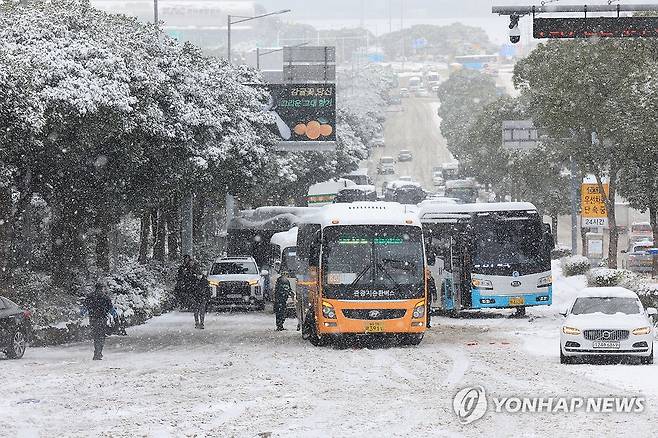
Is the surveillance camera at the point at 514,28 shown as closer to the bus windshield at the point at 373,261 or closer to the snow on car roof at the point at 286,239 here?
the bus windshield at the point at 373,261

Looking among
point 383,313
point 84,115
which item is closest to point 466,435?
point 383,313

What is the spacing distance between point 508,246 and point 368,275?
35.3 feet

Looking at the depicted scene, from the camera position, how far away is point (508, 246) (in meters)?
39.4

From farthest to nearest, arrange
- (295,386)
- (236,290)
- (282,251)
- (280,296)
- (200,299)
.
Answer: (282,251) < (236,290) < (200,299) < (280,296) < (295,386)

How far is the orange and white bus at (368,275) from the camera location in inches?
1151

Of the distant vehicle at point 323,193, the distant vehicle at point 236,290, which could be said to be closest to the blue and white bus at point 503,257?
the distant vehicle at point 236,290

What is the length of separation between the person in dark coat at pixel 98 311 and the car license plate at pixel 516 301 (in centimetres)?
1492

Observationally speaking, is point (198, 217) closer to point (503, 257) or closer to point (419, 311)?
point (503, 257)

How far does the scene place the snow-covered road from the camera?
1658cm

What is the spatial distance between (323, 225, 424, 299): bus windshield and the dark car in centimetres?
657

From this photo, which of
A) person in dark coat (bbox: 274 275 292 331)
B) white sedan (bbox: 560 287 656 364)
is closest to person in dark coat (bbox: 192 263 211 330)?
person in dark coat (bbox: 274 275 292 331)

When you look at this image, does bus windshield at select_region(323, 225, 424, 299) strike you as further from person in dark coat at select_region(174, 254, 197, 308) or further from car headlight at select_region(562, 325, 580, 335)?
person in dark coat at select_region(174, 254, 197, 308)

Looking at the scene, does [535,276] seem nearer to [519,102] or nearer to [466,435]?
[466,435]

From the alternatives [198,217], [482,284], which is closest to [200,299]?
[482,284]
